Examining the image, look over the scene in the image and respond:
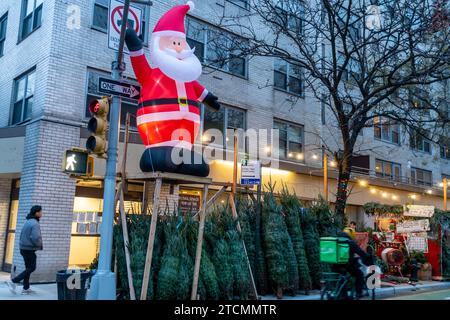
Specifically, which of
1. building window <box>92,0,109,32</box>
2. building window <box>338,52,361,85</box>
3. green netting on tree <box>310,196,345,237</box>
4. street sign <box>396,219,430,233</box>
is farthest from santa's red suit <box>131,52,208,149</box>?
street sign <box>396,219,430,233</box>

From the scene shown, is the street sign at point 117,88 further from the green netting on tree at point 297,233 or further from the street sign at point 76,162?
the green netting on tree at point 297,233

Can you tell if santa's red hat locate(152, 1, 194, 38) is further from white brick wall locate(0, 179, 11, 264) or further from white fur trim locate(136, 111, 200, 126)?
white brick wall locate(0, 179, 11, 264)

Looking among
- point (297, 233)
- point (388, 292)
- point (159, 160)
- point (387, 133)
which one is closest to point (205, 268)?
point (159, 160)

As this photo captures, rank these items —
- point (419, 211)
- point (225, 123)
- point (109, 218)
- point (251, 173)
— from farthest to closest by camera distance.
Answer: point (225, 123), point (419, 211), point (251, 173), point (109, 218)

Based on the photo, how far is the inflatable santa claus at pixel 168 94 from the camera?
974 centimetres

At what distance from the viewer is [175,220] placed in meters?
9.43

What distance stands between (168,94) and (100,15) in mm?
5459

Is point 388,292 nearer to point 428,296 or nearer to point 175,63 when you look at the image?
point 428,296

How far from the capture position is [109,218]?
8.39m

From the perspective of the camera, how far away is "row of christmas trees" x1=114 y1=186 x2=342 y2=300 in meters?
8.85

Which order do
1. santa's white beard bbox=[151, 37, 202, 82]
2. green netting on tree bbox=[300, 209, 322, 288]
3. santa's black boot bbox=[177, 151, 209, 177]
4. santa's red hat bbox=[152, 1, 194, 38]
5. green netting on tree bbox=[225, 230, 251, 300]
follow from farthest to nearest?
green netting on tree bbox=[300, 209, 322, 288], santa's red hat bbox=[152, 1, 194, 38], santa's white beard bbox=[151, 37, 202, 82], green netting on tree bbox=[225, 230, 251, 300], santa's black boot bbox=[177, 151, 209, 177]

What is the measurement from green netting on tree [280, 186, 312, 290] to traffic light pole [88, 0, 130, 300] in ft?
15.7

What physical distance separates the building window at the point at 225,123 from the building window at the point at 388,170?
9.79 metres
